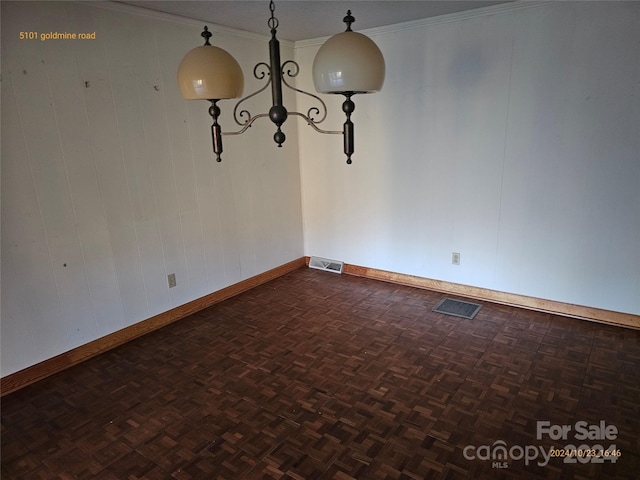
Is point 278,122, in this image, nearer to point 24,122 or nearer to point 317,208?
point 24,122

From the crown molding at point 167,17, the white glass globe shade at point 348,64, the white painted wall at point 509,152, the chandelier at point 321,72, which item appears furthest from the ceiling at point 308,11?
the white glass globe shade at point 348,64

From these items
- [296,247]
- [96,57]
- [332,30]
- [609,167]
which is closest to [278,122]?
[96,57]

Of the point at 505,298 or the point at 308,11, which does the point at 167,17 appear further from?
the point at 505,298

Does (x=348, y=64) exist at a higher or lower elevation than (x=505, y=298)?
higher

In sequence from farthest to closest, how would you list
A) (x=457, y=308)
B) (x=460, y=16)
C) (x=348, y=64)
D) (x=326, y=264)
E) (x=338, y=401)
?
1. (x=326, y=264)
2. (x=457, y=308)
3. (x=460, y=16)
4. (x=338, y=401)
5. (x=348, y=64)

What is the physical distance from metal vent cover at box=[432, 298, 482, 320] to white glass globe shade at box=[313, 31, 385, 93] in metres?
2.00

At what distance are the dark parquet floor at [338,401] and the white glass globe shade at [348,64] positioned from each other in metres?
1.50

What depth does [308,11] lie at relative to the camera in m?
2.73

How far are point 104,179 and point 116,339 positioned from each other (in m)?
1.05

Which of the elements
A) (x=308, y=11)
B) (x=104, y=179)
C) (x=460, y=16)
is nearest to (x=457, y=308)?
(x=460, y=16)

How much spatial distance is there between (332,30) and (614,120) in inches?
81.9

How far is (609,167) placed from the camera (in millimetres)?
2568

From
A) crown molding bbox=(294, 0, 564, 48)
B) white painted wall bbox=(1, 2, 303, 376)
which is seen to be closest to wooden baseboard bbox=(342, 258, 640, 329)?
white painted wall bbox=(1, 2, 303, 376)

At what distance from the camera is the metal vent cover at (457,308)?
119 inches
